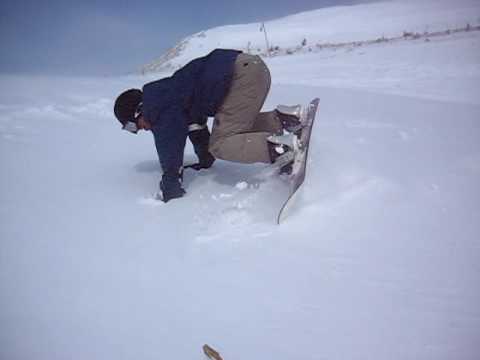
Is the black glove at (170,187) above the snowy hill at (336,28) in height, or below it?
below

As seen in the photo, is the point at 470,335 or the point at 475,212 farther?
the point at 475,212

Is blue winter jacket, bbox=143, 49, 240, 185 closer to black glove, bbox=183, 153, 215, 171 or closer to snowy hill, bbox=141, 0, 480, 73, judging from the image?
black glove, bbox=183, 153, 215, 171

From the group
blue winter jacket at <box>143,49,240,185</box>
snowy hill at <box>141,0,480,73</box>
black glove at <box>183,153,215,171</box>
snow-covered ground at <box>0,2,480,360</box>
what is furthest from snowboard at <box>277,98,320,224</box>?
snowy hill at <box>141,0,480,73</box>

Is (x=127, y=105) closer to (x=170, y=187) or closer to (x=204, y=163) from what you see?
(x=170, y=187)

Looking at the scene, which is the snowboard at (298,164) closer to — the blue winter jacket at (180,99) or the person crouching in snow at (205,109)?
the person crouching in snow at (205,109)

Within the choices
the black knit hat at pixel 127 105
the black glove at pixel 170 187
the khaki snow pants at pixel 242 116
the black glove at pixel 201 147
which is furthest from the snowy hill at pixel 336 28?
the black glove at pixel 170 187

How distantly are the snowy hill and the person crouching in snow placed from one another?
7.64m

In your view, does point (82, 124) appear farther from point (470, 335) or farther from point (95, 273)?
point (470, 335)

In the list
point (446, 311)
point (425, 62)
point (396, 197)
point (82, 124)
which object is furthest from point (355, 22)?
point (446, 311)

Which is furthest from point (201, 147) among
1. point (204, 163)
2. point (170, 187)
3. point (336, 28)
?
point (336, 28)

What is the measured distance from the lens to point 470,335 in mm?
1114

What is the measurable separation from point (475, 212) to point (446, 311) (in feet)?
2.67

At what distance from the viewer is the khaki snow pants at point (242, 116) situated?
2211mm

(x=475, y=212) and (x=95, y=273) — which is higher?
(x=95, y=273)
